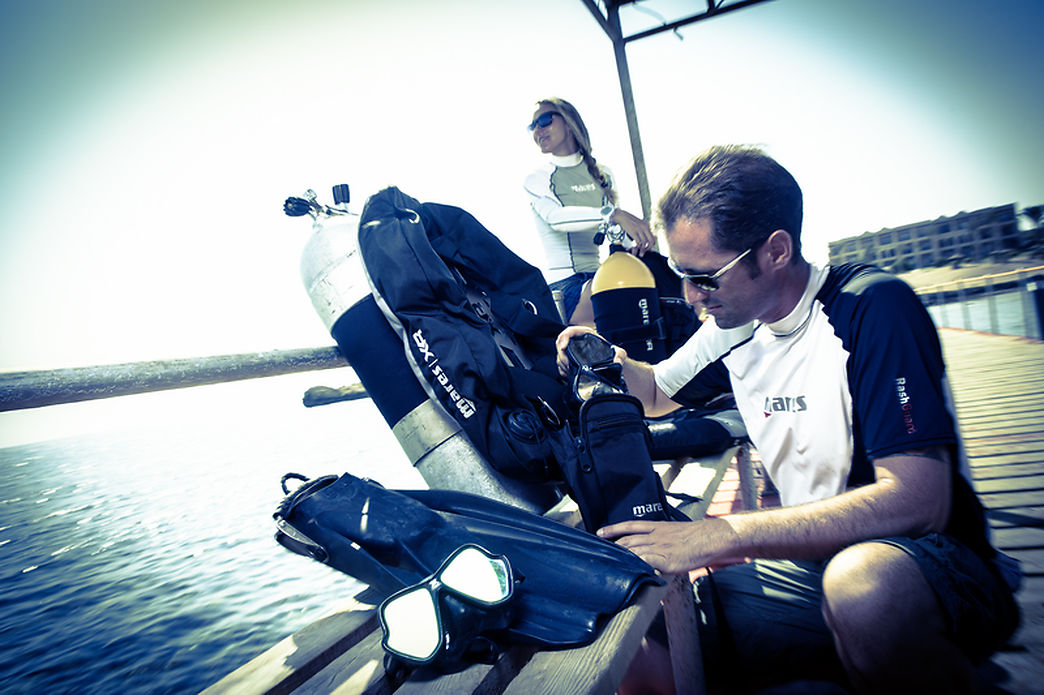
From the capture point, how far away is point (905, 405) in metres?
0.97

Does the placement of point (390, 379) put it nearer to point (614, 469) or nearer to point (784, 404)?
point (614, 469)

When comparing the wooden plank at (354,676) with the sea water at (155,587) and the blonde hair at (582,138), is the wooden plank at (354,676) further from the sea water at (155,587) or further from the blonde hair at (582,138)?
the blonde hair at (582,138)

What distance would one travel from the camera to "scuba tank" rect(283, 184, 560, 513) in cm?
168

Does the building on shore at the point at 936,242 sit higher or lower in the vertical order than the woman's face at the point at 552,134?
lower

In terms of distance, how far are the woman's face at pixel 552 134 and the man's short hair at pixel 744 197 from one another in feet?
5.88

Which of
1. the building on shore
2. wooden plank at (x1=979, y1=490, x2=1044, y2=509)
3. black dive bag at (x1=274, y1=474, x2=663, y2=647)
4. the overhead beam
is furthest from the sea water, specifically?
the building on shore

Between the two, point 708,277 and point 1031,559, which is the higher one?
point 708,277

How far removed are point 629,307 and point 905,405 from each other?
1.38 m

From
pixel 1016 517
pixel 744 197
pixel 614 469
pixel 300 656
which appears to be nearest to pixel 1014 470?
pixel 1016 517

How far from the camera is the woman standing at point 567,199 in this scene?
2898 millimetres

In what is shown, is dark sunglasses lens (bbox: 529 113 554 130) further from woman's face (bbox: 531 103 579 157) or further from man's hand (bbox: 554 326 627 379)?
man's hand (bbox: 554 326 627 379)

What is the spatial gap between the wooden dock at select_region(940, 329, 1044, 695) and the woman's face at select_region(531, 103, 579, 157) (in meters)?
2.80

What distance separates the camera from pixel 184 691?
1.85m

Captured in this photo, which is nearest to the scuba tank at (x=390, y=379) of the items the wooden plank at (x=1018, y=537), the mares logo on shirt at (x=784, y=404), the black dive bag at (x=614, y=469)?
the black dive bag at (x=614, y=469)
